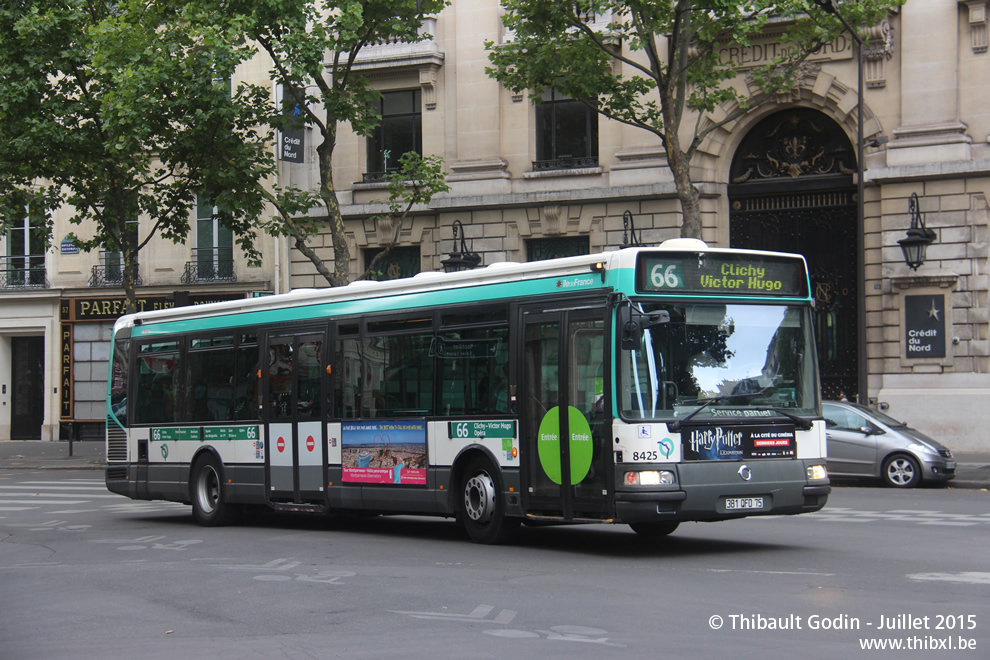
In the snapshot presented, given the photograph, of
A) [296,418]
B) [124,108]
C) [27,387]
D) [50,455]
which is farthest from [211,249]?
[296,418]

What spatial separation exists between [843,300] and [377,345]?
16.1 meters

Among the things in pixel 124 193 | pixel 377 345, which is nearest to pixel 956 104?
pixel 377 345

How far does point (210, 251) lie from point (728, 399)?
26.9m

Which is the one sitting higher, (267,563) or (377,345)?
(377,345)

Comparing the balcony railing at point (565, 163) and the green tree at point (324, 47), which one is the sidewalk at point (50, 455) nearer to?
the green tree at point (324, 47)

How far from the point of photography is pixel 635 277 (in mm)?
11266

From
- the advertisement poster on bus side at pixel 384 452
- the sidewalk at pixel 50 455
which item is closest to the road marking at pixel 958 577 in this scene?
the advertisement poster on bus side at pixel 384 452

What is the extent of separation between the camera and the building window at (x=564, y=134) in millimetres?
30023

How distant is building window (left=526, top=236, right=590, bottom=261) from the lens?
30.0 m

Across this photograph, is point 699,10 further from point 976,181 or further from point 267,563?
point 267,563

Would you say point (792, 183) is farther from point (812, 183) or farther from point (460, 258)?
point (460, 258)

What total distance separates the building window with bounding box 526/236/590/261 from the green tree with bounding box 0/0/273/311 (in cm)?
665

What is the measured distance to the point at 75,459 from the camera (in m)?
31.0

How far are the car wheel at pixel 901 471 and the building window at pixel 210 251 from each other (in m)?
20.9
